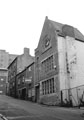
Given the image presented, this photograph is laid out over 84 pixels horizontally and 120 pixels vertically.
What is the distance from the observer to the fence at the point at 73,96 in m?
20.2

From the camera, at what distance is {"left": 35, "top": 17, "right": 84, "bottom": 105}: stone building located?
23094mm

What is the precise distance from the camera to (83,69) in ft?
82.8

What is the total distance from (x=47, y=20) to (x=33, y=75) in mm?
10162

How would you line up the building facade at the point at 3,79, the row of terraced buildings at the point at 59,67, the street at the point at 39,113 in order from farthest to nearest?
the building facade at the point at 3,79 < the row of terraced buildings at the point at 59,67 < the street at the point at 39,113

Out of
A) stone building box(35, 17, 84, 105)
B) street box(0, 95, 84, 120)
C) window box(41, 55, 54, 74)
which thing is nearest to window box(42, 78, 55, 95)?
stone building box(35, 17, 84, 105)

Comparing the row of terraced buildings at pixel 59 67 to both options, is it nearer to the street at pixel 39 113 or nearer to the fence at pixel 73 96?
the fence at pixel 73 96

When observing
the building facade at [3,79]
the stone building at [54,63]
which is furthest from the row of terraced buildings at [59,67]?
the building facade at [3,79]

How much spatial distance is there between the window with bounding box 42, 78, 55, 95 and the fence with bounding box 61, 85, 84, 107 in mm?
2395

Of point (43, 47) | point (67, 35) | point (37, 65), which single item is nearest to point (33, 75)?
point (37, 65)

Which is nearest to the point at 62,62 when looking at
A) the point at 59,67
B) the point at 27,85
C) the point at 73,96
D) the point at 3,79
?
the point at 59,67

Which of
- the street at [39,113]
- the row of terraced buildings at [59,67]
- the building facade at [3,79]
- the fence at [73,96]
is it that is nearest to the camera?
the street at [39,113]

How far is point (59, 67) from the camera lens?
77.3 ft

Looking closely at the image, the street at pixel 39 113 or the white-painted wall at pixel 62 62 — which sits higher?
the white-painted wall at pixel 62 62

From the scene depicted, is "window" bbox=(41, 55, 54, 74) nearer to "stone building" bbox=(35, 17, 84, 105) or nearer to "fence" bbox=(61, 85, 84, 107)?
"stone building" bbox=(35, 17, 84, 105)
